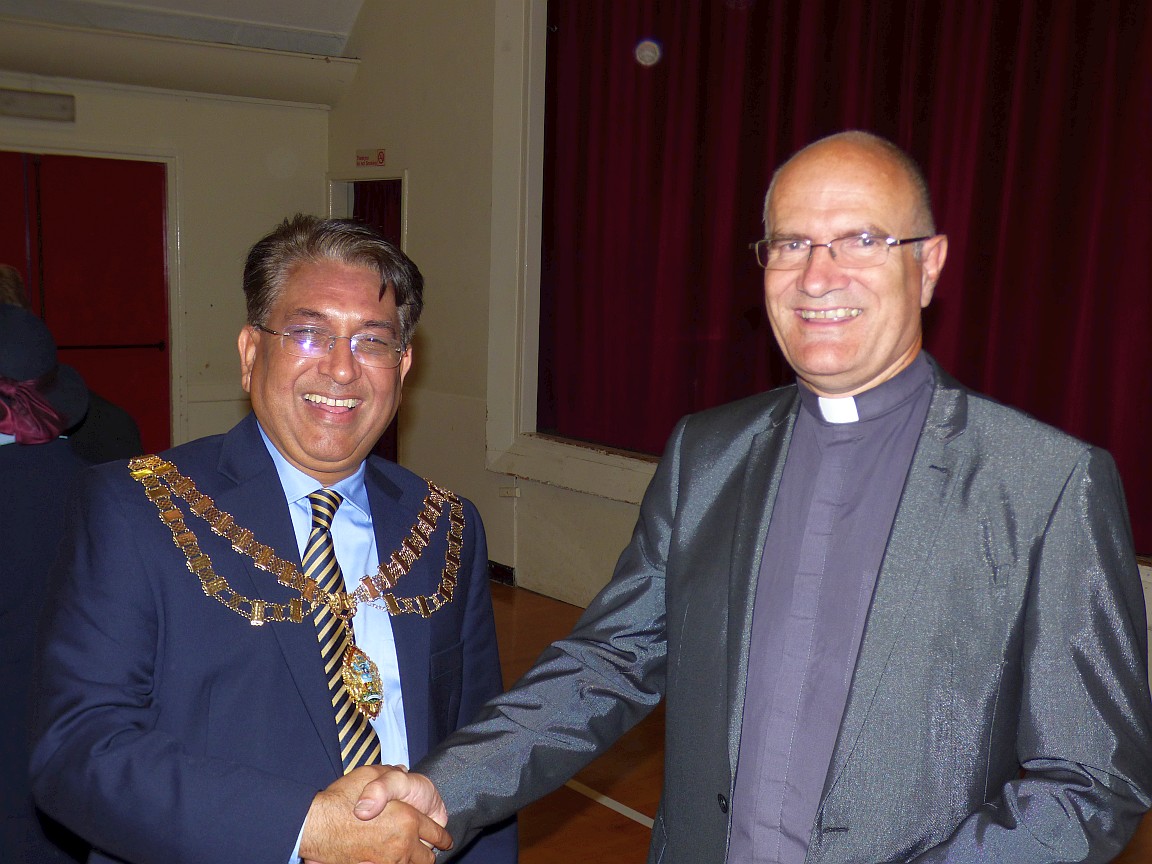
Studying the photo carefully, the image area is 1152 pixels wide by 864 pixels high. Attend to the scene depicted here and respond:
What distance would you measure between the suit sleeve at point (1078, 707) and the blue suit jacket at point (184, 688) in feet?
2.71

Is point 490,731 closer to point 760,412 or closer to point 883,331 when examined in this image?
point 760,412

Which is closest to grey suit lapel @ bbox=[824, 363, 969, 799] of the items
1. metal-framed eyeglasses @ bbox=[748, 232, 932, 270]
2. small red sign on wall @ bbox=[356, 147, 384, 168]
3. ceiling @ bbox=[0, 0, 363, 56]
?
metal-framed eyeglasses @ bbox=[748, 232, 932, 270]

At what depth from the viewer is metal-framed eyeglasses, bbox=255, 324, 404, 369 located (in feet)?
5.38

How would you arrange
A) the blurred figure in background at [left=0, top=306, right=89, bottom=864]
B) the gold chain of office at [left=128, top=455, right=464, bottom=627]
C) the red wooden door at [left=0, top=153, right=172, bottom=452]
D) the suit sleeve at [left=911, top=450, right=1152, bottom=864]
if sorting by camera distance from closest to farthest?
the suit sleeve at [left=911, top=450, right=1152, bottom=864] → the gold chain of office at [left=128, top=455, right=464, bottom=627] → the blurred figure in background at [left=0, top=306, right=89, bottom=864] → the red wooden door at [left=0, top=153, right=172, bottom=452]

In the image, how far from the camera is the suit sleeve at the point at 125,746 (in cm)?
138

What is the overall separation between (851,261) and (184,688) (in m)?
1.10

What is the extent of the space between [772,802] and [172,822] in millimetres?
794

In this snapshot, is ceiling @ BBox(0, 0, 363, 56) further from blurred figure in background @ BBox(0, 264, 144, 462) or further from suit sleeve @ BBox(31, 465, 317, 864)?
suit sleeve @ BBox(31, 465, 317, 864)

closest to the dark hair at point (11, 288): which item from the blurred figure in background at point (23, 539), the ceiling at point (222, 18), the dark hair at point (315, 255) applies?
the blurred figure in background at point (23, 539)

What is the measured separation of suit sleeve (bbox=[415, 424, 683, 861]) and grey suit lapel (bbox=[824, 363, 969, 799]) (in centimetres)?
41

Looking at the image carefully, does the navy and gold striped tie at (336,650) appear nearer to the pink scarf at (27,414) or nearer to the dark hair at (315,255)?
the dark hair at (315,255)

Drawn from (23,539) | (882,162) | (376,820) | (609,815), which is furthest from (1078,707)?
(609,815)

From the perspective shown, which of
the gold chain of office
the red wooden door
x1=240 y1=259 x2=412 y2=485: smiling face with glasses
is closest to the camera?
the gold chain of office

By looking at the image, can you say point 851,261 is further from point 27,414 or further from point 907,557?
point 27,414
